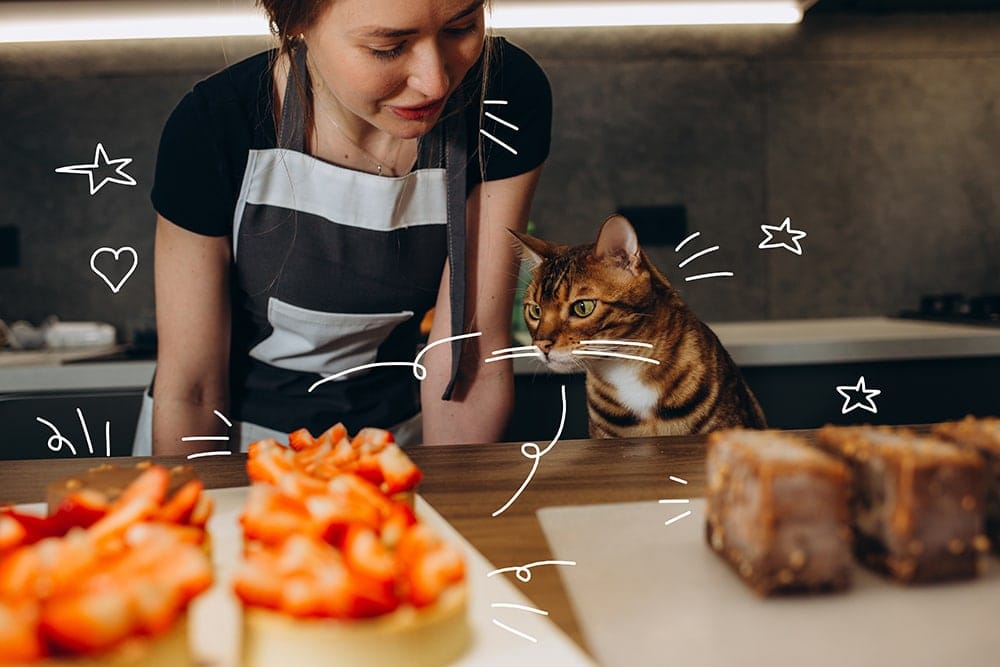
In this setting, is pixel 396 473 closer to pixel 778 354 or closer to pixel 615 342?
pixel 615 342

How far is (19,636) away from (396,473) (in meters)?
0.31

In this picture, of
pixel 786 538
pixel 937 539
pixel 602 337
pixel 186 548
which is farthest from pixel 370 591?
pixel 602 337

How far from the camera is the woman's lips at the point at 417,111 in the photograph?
975 millimetres

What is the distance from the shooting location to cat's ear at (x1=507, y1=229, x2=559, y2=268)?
1.17m

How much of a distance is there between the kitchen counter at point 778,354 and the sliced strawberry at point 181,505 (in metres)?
1.28

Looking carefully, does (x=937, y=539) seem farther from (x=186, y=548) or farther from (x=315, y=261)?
(x=315, y=261)

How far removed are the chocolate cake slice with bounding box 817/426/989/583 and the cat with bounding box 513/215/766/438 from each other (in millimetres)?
530

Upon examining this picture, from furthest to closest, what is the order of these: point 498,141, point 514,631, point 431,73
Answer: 1. point 498,141
2. point 431,73
3. point 514,631

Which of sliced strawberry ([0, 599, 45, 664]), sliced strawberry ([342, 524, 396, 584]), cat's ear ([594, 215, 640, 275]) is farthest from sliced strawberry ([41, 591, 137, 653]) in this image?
cat's ear ([594, 215, 640, 275])

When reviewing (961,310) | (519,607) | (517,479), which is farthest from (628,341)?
(961,310)

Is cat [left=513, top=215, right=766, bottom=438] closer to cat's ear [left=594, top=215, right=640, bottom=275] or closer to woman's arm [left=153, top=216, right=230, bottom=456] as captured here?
cat's ear [left=594, top=215, right=640, bottom=275]

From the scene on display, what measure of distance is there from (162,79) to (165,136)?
63.9 inches

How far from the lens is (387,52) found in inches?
36.1

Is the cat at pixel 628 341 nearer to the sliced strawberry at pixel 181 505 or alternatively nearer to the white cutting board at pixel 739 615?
the white cutting board at pixel 739 615
